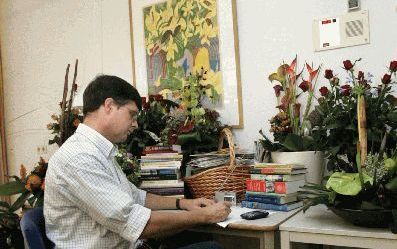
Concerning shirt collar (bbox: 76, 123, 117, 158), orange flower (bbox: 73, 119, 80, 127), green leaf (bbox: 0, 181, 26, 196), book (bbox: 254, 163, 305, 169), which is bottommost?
green leaf (bbox: 0, 181, 26, 196)

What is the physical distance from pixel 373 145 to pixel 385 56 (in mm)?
528

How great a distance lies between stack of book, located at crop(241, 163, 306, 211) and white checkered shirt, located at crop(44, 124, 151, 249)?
0.58m

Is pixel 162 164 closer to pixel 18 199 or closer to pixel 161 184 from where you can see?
pixel 161 184

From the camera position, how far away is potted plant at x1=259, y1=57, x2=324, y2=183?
171 cm

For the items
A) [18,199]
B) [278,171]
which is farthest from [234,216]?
[18,199]

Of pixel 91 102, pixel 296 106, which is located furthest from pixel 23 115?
pixel 296 106

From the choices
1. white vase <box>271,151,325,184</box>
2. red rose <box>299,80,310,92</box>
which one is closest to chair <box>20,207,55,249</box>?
white vase <box>271,151,325,184</box>

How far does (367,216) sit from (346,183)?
128 mm

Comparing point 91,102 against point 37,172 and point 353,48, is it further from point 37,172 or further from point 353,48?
point 353,48

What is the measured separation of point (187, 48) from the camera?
228cm

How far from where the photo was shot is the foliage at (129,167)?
1812mm

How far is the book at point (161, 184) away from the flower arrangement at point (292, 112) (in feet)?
1.64

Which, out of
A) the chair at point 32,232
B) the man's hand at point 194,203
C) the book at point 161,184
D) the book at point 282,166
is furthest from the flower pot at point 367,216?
the chair at point 32,232

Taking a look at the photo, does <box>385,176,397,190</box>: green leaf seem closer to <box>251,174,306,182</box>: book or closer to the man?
<box>251,174,306,182</box>: book
